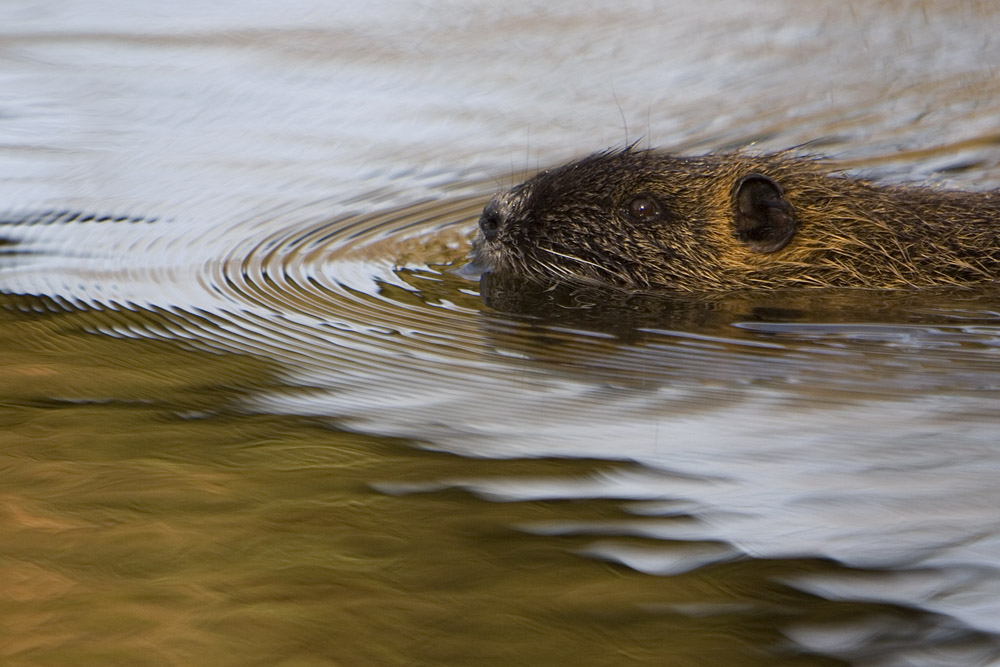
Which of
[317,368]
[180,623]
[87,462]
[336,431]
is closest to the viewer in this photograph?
[180,623]

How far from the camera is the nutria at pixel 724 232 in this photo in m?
4.47

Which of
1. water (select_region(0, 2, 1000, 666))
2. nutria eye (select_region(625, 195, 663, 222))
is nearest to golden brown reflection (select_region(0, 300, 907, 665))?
water (select_region(0, 2, 1000, 666))

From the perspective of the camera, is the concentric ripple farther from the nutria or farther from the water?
the nutria

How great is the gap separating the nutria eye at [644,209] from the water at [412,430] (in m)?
0.51

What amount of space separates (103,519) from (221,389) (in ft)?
2.53

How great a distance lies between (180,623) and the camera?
1.55 meters

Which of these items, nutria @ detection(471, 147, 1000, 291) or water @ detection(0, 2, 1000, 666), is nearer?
water @ detection(0, 2, 1000, 666)

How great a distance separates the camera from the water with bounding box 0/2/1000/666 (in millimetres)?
1590

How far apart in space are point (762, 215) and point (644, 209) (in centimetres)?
44

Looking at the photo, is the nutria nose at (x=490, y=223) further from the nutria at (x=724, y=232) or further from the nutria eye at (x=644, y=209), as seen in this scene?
the nutria eye at (x=644, y=209)

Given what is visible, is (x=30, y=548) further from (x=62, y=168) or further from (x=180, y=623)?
(x=62, y=168)

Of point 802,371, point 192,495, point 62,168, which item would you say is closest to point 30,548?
point 192,495

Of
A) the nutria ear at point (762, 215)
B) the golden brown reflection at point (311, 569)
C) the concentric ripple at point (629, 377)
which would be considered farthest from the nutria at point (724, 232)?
Result: the golden brown reflection at point (311, 569)

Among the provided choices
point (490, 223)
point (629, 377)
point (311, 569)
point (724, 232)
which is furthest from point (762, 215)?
point (311, 569)
